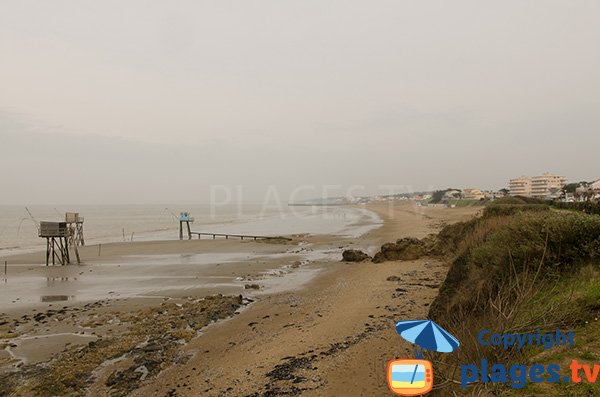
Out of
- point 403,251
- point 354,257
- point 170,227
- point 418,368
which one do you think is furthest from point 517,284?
point 170,227

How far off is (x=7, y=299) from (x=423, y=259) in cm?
1863

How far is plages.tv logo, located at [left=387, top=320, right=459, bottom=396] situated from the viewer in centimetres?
318

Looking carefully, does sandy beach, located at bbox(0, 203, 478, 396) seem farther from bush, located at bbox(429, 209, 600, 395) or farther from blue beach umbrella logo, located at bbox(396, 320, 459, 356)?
blue beach umbrella logo, located at bbox(396, 320, 459, 356)

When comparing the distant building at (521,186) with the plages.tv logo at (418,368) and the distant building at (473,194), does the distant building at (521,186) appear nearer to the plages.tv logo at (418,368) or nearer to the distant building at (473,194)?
the distant building at (473,194)

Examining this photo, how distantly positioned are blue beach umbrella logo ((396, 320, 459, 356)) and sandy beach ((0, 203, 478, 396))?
9.59ft

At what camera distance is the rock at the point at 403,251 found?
20.3 metres

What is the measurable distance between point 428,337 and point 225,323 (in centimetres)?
880

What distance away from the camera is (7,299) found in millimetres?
15906

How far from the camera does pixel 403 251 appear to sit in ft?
67.6

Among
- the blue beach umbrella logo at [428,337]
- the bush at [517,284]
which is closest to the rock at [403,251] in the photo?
the bush at [517,284]

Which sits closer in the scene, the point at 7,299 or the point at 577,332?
the point at 577,332

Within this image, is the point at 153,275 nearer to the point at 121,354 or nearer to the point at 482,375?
the point at 121,354

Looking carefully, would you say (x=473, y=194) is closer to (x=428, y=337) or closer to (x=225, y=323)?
(x=225, y=323)

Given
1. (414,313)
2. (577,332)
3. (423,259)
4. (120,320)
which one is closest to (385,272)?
(423,259)
